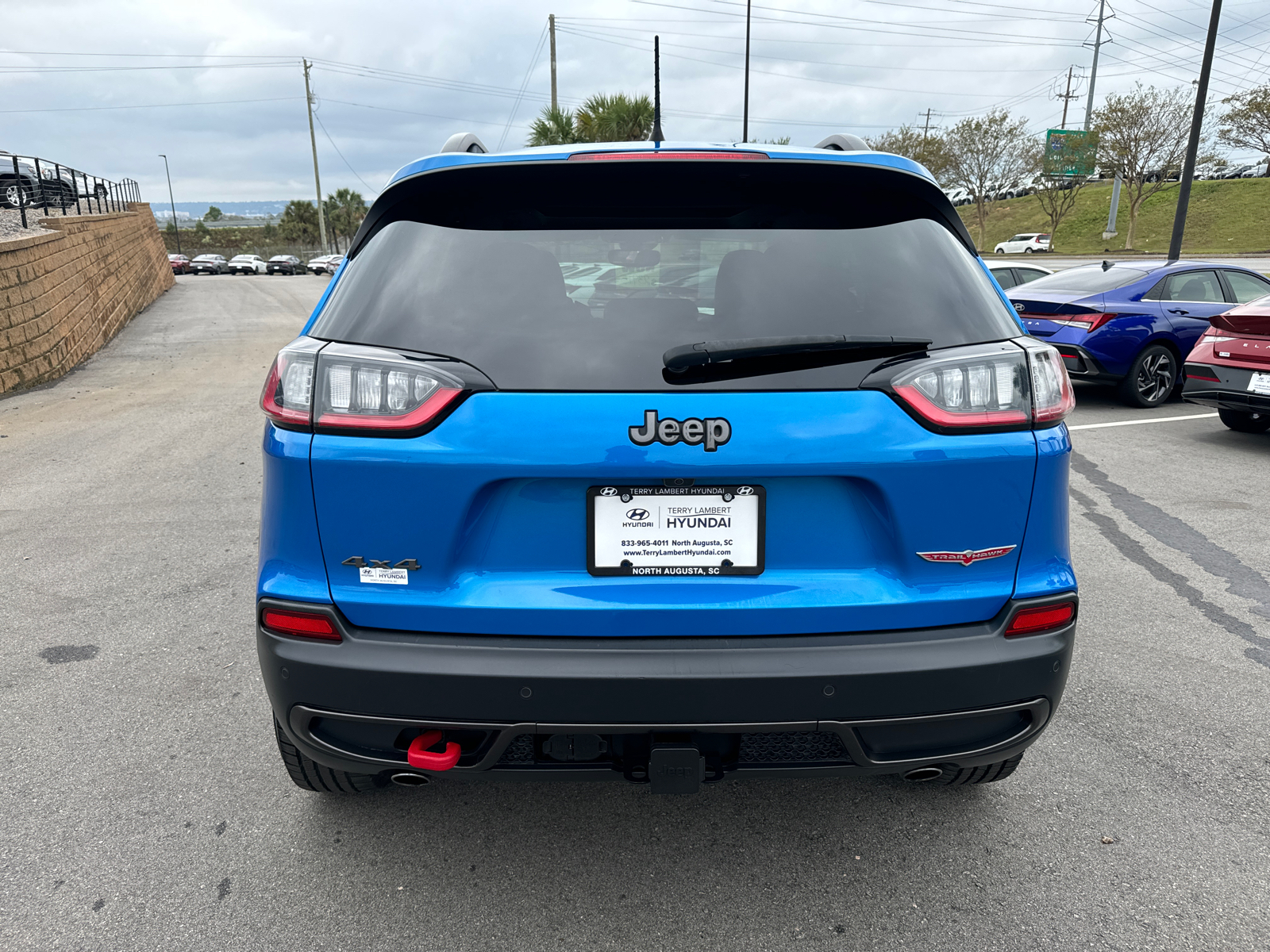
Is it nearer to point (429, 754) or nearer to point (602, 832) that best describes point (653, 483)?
point (429, 754)

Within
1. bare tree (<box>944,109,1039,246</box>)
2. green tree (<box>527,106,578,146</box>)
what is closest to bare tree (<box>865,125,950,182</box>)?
bare tree (<box>944,109,1039,246</box>)

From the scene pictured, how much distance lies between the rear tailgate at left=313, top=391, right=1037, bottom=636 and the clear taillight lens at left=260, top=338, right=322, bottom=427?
9 centimetres

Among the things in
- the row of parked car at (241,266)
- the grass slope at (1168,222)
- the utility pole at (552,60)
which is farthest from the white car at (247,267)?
the grass slope at (1168,222)

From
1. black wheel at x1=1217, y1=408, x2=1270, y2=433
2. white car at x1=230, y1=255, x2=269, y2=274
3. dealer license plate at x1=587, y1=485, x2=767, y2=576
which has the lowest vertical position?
white car at x1=230, y1=255, x2=269, y2=274

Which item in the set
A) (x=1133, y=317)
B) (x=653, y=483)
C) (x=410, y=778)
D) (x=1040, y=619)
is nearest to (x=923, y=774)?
(x=1040, y=619)

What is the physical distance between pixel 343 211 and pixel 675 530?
90.0m

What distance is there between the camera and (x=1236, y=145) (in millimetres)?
43156

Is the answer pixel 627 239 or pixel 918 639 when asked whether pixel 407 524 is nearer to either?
pixel 627 239

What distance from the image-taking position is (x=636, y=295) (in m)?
1.99

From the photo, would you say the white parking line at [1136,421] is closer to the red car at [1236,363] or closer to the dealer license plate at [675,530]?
the red car at [1236,363]

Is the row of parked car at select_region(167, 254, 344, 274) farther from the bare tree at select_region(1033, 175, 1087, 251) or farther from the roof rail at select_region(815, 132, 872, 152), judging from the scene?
the roof rail at select_region(815, 132, 872, 152)

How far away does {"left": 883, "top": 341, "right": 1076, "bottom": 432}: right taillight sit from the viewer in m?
1.90

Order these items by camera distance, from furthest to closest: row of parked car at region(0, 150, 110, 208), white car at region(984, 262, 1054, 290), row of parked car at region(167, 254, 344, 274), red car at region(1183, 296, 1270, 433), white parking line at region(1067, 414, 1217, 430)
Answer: row of parked car at region(167, 254, 344, 274) → row of parked car at region(0, 150, 110, 208) → white car at region(984, 262, 1054, 290) → white parking line at region(1067, 414, 1217, 430) → red car at region(1183, 296, 1270, 433)

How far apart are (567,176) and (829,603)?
1.15 meters
